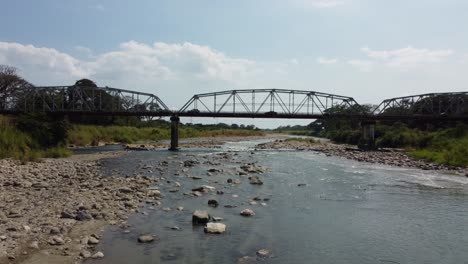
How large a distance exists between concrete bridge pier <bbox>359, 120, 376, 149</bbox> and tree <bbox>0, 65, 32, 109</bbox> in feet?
272

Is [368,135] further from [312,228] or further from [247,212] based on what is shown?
[312,228]

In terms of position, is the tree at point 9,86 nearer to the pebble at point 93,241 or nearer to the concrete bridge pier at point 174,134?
the concrete bridge pier at point 174,134

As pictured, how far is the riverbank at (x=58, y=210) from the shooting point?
12961mm

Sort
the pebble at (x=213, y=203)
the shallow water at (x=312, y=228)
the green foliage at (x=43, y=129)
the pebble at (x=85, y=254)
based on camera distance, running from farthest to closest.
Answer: the green foliage at (x=43, y=129) < the pebble at (x=213, y=203) < the shallow water at (x=312, y=228) < the pebble at (x=85, y=254)

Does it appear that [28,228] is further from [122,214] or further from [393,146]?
[393,146]

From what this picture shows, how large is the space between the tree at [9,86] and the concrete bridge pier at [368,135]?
8297cm

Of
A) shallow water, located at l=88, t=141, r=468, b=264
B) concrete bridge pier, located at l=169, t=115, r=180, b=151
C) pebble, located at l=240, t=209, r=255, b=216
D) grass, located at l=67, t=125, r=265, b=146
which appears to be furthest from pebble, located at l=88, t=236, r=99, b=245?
grass, located at l=67, t=125, r=265, b=146

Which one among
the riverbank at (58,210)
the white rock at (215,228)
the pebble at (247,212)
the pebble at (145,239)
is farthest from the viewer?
the pebble at (247,212)

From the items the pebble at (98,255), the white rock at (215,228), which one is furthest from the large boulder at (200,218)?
the pebble at (98,255)

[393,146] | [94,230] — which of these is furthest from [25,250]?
[393,146]

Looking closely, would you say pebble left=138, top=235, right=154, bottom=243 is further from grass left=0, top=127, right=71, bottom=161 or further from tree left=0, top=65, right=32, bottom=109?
tree left=0, top=65, right=32, bottom=109

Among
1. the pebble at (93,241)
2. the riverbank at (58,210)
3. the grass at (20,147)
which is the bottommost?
the pebble at (93,241)

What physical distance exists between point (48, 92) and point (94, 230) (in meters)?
104

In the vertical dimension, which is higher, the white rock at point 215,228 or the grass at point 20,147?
the grass at point 20,147
